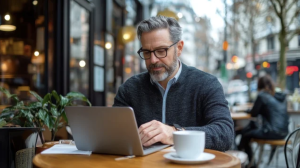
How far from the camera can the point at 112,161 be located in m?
1.77

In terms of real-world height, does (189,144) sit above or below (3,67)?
below

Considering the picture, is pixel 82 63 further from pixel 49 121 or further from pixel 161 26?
pixel 161 26

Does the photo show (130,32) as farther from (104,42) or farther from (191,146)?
(191,146)

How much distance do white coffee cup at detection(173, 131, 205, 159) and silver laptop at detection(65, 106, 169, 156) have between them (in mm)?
184

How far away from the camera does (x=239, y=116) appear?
6.86 meters

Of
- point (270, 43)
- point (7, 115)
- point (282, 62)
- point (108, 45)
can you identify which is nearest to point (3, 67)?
point (7, 115)

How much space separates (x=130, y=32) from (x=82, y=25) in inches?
108

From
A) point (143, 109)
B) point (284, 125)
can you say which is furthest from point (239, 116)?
point (143, 109)

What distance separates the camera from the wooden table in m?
1.67

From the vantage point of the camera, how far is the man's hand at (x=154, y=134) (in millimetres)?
2008

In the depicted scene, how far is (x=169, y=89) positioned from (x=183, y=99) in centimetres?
12

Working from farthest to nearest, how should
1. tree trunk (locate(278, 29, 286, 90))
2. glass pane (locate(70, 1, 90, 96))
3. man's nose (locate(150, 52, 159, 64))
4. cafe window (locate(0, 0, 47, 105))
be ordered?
1. tree trunk (locate(278, 29, 286, 90))
2. glass pane (locate(70, 1, 90, 96))
3. cafe window (locate(0, 0, 47, 105))
4. man's nose (locate(150, 52, 159, 64))

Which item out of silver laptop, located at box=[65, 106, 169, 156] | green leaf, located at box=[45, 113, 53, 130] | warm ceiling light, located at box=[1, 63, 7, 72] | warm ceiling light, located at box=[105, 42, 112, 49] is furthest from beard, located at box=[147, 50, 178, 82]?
warm ceiling light, located at box=[105, 42, 112, 49]

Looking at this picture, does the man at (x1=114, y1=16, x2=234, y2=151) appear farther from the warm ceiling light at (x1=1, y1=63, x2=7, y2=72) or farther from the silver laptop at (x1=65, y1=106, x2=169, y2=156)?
the warm ceiling light at (x1=1, y1=63, x2=7, y2=72)
